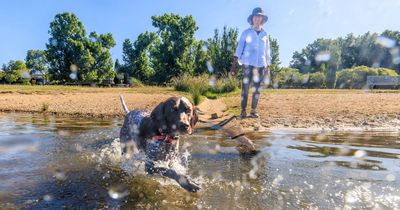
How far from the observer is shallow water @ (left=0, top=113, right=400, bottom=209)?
116 inches

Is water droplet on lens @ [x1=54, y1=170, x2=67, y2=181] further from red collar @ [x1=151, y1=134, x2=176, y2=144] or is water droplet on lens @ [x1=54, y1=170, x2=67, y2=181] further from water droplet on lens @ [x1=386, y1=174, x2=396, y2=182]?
water droplet on lens @ [x1=386, y1=174, x2=396, y2=182]

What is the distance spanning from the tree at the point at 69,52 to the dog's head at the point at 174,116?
58.5 meters

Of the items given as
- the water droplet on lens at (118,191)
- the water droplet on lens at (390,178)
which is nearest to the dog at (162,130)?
the water droplet on lens at (118,191)

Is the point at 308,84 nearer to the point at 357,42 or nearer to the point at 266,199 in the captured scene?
the point at 357,42

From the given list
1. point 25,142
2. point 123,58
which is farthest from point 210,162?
point 123,58

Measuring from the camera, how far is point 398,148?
203 inches

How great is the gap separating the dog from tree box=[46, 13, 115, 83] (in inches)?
2276

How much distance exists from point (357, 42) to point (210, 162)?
103062mm

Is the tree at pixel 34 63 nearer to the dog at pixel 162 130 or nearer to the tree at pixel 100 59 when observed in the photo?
the tree at pixel 100 59

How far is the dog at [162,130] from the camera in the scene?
12.8 ft

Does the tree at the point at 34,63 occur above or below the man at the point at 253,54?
above

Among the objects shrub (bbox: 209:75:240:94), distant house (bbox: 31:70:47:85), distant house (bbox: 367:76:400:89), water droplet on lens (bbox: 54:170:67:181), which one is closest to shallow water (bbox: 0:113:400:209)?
water droplet on lens (bbox: 54:170:67:181)

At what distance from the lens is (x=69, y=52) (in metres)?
59.8

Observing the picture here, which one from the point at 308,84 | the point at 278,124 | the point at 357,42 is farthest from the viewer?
the point at 357,42
